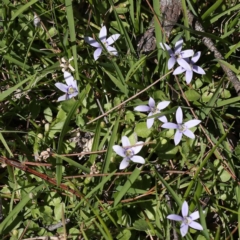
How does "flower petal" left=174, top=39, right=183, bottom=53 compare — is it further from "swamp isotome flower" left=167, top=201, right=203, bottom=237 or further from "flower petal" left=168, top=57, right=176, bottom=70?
"swamp isotome flower" left=167, top=201, right=203, bottom=237

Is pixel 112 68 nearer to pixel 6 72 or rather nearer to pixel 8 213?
pixel 6 72

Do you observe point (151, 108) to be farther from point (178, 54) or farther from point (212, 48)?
point (212, 48)

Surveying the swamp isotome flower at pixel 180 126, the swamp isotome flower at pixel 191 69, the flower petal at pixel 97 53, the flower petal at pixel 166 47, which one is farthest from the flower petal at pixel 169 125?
the flower petal at pixel 97 53

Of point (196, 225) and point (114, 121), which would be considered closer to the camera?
point (196, 225)

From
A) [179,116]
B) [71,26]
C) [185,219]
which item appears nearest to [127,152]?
[179,116]

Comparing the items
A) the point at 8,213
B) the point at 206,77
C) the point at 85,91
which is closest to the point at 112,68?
the point at 85,91
